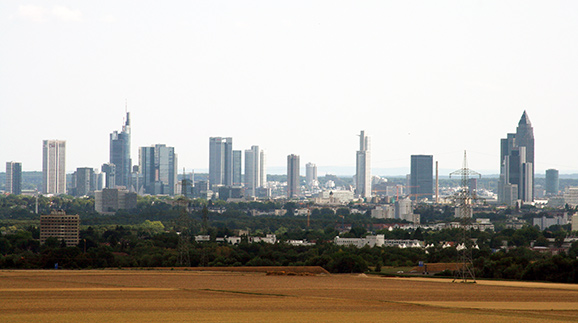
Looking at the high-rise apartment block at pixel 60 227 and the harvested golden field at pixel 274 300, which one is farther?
the high-rise apartment block at pixel 60 227

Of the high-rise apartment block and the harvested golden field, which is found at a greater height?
the harvested golden field

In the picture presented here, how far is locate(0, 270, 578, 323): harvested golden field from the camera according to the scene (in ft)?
94.4

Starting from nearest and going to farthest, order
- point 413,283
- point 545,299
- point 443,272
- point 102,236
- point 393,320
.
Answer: point 393,320
point 545,299
point 413,283
point 443,272
point 102,236

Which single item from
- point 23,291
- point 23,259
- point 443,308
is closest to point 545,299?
point 443,308

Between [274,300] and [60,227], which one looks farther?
[60,227]

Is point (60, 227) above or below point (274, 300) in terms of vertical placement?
below

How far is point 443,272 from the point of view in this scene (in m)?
59.2

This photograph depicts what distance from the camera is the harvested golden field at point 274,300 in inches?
1133

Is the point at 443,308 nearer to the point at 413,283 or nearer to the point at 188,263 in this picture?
the point at 413,283

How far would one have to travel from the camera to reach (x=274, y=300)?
3434 centimetres

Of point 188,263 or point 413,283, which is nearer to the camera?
point 413,283

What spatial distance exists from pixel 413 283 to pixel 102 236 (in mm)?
78185

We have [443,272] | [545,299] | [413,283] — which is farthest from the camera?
[443,272]

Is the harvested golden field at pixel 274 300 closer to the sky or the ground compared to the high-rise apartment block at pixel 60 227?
closer to the sky
